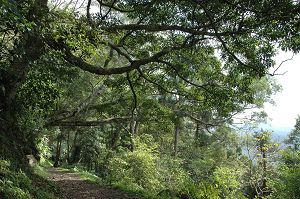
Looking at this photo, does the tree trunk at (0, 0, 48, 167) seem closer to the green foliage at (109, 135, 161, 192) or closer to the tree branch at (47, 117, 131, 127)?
the green foliage at (109, 135, 161, 192)

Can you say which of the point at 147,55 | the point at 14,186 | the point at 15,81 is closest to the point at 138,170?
the point at 147,55

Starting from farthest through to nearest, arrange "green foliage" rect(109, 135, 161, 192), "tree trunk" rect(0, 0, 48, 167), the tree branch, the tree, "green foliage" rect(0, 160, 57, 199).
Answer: the tree < the tree branch < "green foliage" rect(109, 135, 161, 192) < "tree trunk" rect(0, 0, 48, 167) < "green foliage" rect(0, 160, 57, 199)

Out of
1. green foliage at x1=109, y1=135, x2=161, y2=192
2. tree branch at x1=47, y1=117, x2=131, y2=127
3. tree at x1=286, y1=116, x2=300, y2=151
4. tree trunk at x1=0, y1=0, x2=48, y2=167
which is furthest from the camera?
tree at x1=286, y1=116, x2=300, y2=151

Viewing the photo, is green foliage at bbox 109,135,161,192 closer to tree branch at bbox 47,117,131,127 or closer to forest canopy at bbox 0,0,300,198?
forest canopy at bbox 0,0,300,198

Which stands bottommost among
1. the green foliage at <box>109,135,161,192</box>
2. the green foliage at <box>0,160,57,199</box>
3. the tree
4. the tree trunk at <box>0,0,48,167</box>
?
the green foliage at <box>0,160,57,199</box>

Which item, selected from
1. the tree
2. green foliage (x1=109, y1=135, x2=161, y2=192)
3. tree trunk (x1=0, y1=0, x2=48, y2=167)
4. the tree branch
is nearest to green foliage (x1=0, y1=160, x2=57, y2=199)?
tree trunk (x1=0, y1=0, x2=48, y2=167)

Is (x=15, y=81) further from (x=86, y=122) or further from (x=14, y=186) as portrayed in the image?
→ (x=86, y=122)

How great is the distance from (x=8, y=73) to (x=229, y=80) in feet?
18.3

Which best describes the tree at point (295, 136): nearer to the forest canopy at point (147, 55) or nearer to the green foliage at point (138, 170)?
the forest canopy at point (147, 55)

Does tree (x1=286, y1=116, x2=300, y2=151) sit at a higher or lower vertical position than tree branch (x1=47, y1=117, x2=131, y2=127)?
higher

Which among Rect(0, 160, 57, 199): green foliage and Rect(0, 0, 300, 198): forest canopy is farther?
Rect(0, 0, 300, 198): forest canopy

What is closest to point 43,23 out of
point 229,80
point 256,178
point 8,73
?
point 8,73

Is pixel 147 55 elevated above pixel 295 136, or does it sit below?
below

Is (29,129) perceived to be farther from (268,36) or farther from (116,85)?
(268,36)
